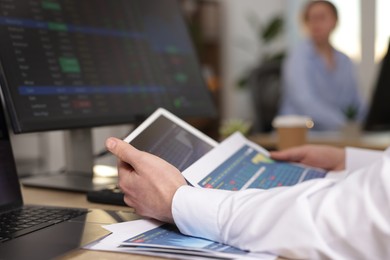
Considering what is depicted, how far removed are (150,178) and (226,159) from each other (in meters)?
0.23

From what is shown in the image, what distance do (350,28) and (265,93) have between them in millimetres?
1612

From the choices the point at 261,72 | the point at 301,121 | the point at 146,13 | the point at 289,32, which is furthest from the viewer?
the point at 289,32

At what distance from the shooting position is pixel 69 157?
120cm

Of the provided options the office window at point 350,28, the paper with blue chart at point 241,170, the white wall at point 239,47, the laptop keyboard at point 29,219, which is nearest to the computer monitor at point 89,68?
the laptop keyboard at point 29,219

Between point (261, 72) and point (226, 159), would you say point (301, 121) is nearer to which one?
point (226, 159)

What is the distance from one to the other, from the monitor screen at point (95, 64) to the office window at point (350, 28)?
11.9 feet

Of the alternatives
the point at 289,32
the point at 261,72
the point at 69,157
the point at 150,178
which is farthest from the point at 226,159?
the point at 289,32

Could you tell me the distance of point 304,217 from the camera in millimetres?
589

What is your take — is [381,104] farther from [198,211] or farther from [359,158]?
[198,211]

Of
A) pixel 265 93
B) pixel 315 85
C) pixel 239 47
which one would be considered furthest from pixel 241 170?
pixel 239 47

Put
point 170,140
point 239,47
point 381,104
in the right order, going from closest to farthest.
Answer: point 170,140, point 381,104, point 239,47

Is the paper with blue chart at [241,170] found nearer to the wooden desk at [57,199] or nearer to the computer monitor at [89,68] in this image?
the wooden desk at [57,199]

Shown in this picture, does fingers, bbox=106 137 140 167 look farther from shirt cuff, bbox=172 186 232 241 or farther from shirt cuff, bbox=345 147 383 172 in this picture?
shirt cuff, bbox=345 147 383 172

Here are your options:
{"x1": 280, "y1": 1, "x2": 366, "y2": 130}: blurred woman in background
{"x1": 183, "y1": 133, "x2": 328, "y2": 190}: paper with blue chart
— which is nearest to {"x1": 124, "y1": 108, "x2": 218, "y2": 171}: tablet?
{"x1": 183, "y1": 133, "x2": 328, "y2": 190}: paper with blue chart
